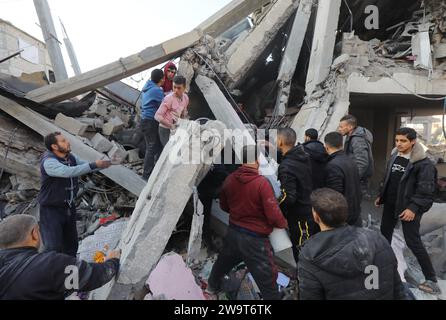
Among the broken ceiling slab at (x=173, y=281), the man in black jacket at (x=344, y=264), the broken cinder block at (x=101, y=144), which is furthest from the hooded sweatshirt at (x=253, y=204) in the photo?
the broken cinder block at (x=101, y=144)

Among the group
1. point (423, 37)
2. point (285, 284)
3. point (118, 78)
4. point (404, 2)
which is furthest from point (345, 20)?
point (285, 284)

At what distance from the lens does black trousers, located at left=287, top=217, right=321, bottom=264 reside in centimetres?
257

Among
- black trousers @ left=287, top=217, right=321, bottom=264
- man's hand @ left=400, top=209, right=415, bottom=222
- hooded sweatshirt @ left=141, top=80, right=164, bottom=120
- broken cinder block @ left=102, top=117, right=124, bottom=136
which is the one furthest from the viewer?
broken cinder block @ left=102, top=117, right=124, bottom=136

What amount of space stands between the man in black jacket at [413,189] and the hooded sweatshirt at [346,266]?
5.16 feet

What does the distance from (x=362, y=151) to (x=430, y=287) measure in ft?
5.08

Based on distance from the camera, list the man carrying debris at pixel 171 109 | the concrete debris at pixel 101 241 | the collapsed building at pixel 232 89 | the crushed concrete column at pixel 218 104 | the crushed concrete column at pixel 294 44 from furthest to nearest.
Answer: the crushed concrete column at pixel 294 44, the crushed concrete column at pixel 218 104, the collapsed building at pixel 232 89, the man carrying debris at pixel 171 109, the concrete debris at pixel 101 241

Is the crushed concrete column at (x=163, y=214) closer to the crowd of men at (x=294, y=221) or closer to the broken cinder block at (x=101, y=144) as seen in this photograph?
the crowd of men at (x=294, y=221)

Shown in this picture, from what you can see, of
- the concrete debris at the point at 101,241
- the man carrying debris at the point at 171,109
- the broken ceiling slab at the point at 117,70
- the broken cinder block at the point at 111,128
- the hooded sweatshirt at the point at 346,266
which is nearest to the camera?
the hooded sweatshirt at the point at 346,266

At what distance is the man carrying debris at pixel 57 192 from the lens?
2723mm

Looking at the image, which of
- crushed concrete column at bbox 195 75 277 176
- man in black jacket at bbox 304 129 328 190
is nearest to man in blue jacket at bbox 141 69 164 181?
crushed concrete column at bbox 195 75 277 176

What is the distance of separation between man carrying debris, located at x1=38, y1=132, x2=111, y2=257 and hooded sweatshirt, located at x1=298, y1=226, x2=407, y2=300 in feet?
7.64

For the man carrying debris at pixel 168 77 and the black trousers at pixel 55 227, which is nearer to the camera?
the black trousers at pixel 55 227

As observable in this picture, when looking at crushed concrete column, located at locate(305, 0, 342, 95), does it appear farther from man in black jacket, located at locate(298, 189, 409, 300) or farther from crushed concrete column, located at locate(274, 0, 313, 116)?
man in black jacket, located at locate(298, 189, 409, 300)

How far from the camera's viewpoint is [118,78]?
213 inches
